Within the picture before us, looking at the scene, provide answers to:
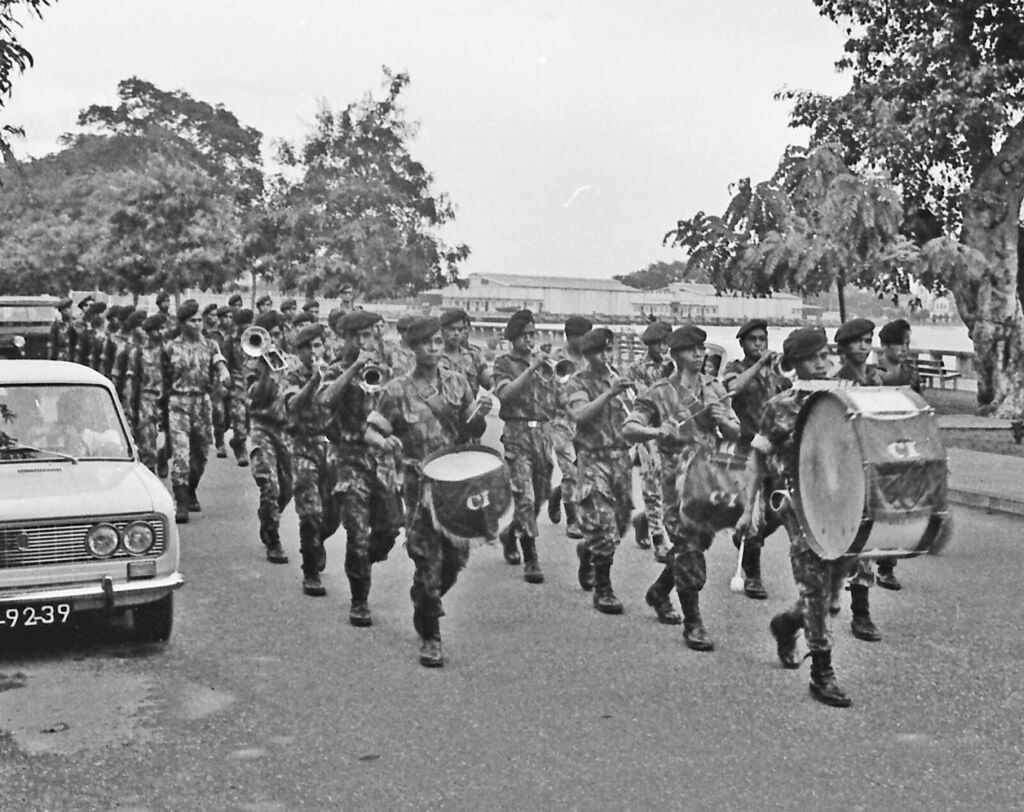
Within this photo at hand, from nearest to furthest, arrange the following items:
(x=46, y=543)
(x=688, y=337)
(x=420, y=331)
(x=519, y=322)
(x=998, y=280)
Answer: (x=46, y=543), (x=420, y=331), (x=688, y=337), (x=519, y=322), (x=998, y=280)

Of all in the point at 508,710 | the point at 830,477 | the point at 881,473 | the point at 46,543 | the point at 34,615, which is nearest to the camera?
the point at 881,473

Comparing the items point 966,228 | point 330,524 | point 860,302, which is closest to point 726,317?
point 860,302

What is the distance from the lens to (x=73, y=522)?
23.2 ft

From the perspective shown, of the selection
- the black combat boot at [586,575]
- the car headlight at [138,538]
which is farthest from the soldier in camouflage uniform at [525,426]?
the car headlight at [138,538]

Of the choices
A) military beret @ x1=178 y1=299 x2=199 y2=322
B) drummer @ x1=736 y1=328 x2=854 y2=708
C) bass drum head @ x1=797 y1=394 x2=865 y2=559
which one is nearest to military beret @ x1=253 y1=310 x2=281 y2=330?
military beret @ x1=178 y1=299 x2=199 y2=322

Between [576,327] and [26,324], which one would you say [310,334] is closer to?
[576,327]

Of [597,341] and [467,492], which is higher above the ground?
[597,341]

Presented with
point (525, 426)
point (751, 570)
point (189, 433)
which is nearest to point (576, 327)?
point (525, 426)

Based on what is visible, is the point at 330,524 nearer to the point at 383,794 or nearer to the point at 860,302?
the point at 383,794

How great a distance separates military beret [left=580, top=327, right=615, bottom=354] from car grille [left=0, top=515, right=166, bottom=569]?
325cm

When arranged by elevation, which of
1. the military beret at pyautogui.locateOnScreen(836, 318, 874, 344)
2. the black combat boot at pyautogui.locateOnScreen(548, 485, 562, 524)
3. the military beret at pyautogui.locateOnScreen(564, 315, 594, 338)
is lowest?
the black combat boot at pyautogui.locateOnScreen(548, 485, 562, 524)

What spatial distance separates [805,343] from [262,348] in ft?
14.5

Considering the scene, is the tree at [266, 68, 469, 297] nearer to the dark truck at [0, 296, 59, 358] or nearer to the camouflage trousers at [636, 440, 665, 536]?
the dark truck at [0, 296, 59, 358]

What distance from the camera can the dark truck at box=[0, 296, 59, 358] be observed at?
24156 millimetres
